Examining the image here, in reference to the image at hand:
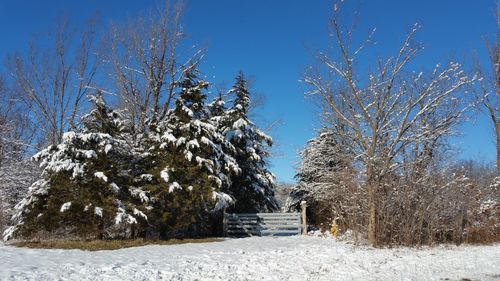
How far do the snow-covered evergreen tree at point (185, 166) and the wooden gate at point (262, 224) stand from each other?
1950mm

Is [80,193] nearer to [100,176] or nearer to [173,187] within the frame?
[100,176]

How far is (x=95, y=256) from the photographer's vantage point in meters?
10.1

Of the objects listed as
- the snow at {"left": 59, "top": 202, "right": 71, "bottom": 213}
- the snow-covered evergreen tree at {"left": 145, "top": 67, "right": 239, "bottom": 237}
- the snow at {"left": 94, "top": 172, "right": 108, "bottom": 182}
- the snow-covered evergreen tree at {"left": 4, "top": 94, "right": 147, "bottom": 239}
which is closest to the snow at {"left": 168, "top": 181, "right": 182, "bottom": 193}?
the snow-covered evergreen tree at {"left": 145, "top": 67, "right": 239, "bottom": 237}

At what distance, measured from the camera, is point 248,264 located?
9383 millimetres

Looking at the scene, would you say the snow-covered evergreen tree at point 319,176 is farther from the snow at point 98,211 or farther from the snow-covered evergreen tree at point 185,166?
the snow at point 98,211

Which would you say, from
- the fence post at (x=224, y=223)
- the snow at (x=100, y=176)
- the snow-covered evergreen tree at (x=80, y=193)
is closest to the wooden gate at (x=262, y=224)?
the fence post at (x=224, y=223)

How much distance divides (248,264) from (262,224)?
9.48m

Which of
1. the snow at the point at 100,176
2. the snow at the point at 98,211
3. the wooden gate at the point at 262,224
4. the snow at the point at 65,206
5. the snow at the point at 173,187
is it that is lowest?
the wooden gate at the point at 262,224

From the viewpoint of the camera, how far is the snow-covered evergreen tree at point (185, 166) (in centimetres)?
1563

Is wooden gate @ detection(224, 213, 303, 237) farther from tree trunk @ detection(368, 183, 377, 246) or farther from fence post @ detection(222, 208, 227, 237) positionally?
tree trunk @ detection(368, 183, 377, 246)

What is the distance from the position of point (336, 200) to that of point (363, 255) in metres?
5.52

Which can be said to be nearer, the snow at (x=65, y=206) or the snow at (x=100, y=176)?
the snow at (x=65, y=206)

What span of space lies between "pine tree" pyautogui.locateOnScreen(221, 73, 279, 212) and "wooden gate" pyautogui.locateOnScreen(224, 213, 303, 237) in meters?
1.47

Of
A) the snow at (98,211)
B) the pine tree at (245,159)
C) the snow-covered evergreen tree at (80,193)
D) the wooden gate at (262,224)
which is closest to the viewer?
the snow at (98,211)
